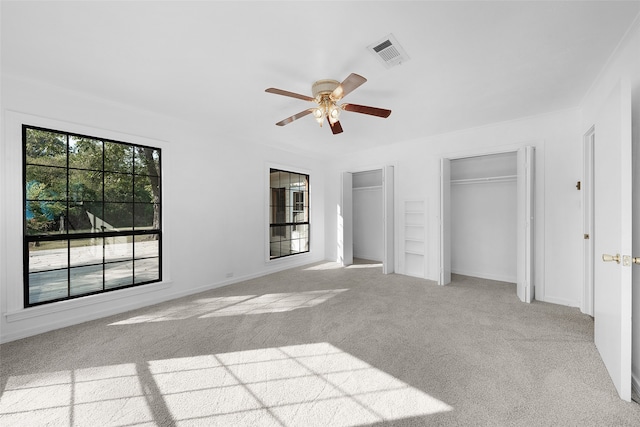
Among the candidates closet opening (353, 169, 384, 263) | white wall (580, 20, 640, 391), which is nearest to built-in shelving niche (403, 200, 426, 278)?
closet opening (353, 169, 384, 263)

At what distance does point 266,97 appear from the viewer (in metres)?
2.96

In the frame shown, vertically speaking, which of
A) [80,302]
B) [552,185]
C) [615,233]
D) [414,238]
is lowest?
[80,302]

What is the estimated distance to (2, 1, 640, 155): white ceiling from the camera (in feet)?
5.58

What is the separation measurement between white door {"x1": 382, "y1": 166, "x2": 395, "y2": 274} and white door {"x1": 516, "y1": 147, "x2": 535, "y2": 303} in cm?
198

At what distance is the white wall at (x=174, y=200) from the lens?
2.51 m

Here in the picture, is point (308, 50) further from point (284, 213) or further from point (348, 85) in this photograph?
point (284, 213)

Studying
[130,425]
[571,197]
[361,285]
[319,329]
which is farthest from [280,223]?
[571,197]

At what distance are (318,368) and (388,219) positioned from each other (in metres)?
3.34

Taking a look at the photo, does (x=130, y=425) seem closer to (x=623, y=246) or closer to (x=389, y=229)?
(x=623, y=246)

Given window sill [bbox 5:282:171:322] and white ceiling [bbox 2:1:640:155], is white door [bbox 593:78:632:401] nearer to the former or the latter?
white ceiling [bbox 2:1:640:155]

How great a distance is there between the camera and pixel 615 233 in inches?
68.4

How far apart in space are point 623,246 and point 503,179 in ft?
9.86

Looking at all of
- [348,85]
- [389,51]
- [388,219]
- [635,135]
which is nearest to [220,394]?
[348,85]

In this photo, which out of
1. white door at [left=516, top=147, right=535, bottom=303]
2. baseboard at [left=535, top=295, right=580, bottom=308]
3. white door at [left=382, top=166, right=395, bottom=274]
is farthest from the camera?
white door at [left=382, top=166, right=395, bottom=274]
